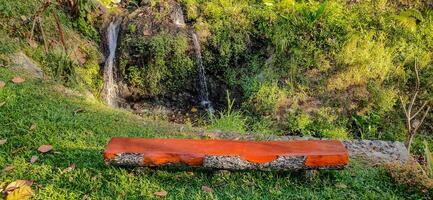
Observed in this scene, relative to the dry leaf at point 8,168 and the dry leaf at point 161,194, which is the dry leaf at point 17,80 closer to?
the dry leaf at point 8,168

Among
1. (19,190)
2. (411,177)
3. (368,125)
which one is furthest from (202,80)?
(19,190)

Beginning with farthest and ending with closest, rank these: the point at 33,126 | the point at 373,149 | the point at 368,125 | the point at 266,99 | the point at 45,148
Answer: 1. the point at 266,99
2. the point at 368,125
3. the point at 373,149
4. the point at 33,126
5. the point at 45,148

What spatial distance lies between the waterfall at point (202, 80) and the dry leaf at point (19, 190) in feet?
13.9

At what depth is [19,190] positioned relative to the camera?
324 cm

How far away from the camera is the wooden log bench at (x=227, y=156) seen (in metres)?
3.43

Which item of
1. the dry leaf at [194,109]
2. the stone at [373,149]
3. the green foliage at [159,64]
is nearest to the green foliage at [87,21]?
the green foliage at [159,64]

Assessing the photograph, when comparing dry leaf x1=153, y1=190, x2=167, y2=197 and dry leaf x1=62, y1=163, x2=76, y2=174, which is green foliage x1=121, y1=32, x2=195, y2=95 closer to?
dry leaf x1=62, y1=163, x2=76, y2=174

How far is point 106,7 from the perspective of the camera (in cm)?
788

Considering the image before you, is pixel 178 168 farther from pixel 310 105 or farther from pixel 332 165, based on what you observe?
pixel 310 105

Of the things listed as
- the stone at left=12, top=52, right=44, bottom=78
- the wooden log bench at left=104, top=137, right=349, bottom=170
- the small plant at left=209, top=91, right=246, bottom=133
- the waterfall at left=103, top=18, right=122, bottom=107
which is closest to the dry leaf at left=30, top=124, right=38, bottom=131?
the wooden log bench at left=104, top=137, right=349, bottom=170

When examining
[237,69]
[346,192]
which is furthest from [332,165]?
[237,69]

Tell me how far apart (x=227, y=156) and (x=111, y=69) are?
4.49m

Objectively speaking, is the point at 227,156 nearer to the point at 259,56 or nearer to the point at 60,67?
the point at 60,67

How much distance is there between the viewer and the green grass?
3453 millimetres
